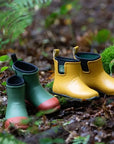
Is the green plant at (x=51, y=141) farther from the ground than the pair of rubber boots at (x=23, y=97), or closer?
closer

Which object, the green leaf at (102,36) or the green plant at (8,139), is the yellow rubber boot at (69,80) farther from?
the green leaf at (102,36)

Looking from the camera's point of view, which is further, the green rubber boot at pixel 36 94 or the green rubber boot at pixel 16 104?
the green rubber boot at pixel 36 94

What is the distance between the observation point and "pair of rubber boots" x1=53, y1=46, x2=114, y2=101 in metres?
2.53

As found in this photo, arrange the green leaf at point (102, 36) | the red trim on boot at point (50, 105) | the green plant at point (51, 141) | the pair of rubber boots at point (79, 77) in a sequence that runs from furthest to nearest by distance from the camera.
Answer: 1. the green leaf at point (102, 36)
2. the pair of rubber boots at point (79, 77)
3. the red trim on boot at point (50, 105)
4. the green plant at point (51, 141)

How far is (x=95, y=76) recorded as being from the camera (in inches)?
105

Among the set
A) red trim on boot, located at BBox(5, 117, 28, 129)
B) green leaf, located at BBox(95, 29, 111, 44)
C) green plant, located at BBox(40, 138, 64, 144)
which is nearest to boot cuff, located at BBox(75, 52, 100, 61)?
red trim on boot, located at BBox(5, 117, 28, 129)

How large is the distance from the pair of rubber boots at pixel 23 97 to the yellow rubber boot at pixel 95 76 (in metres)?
0.42

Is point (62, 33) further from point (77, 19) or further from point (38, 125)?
point (38, 125)

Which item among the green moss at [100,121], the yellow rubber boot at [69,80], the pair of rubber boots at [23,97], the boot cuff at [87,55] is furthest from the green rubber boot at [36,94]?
the boot cuff at [87,55]

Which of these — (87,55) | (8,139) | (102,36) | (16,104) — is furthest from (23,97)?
(102,36)

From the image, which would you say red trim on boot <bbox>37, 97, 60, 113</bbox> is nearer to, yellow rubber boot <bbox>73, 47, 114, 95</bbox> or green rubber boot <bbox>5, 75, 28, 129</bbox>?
green rubber boot <bbox>5, 75, 28, 129</bbox>

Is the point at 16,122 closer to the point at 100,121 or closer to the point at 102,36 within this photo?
the point at 100,121

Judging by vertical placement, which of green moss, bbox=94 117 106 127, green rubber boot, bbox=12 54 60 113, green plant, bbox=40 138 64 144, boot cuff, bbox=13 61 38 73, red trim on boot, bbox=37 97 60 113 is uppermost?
boot cuff, bbox=13 61 38 73

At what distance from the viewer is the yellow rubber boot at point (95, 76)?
2623mm
